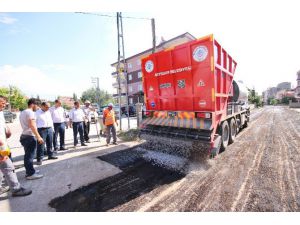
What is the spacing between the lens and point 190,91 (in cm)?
451

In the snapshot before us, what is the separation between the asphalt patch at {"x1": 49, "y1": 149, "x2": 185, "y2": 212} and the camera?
262cm

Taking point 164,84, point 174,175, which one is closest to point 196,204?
point 174,175

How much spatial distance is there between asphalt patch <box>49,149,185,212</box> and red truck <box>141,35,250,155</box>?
117 cm

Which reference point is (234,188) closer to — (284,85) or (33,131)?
(33,131)

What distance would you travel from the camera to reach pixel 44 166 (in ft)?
14.5

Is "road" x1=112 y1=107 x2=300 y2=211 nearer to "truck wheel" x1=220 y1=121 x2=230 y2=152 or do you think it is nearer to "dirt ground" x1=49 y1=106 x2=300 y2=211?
"dirt ground" x1=49 y1=106 x2=300 y2=211

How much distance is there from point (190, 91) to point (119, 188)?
306cm

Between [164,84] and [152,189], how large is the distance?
10.4 ft

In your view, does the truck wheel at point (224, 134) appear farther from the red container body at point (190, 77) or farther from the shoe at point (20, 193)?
the shoe at point (20, 193)

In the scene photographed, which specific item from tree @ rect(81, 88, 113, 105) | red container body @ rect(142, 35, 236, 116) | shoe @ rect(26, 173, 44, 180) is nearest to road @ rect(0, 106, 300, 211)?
shoe @ rect(26, 173, 44, 180)

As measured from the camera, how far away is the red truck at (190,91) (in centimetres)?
407

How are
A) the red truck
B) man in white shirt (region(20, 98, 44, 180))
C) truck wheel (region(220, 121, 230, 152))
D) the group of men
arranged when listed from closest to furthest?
1. the group of men
2. man in white shirt (region(20, 98, 44, 180))
3. the red truck
4. truck wheel (region(220, 121, 230, 152))

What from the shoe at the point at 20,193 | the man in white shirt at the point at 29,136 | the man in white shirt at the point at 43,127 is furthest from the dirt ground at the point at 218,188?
the man in white shirt at the point at 43,127
